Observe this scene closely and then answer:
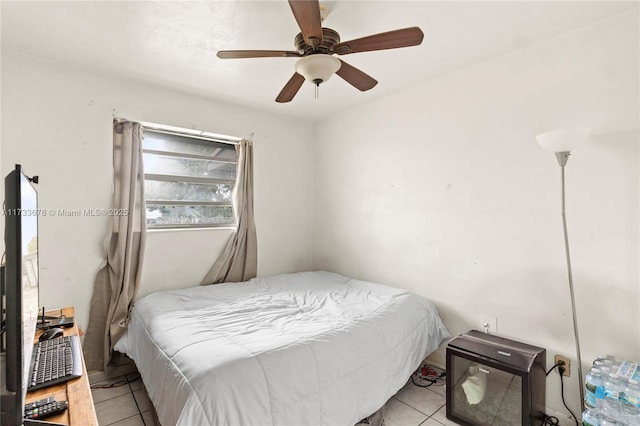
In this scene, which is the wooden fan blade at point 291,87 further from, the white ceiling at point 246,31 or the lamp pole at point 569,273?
the lamp pole at point 569,273

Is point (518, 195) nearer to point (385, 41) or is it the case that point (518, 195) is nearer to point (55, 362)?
point (385, 41)

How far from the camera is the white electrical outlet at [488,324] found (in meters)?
2.36

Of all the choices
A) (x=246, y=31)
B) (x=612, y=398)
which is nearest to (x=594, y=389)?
(x=612, y=398)

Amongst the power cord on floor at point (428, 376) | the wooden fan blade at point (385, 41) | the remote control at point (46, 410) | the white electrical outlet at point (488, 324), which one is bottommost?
the power cord on floor at point (428, 376)

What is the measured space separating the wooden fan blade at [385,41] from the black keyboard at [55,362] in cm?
189

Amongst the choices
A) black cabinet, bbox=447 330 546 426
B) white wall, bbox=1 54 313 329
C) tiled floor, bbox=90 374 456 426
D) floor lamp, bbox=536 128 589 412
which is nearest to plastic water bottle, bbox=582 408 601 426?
black cabinet, bbox=447 330 546 426

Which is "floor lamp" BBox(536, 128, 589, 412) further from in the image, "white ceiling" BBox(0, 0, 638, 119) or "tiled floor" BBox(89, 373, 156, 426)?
"tiled floor" BBox(89, 373, 156, 426)

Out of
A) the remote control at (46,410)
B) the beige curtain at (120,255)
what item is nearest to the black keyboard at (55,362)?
the remote control at (46,410)

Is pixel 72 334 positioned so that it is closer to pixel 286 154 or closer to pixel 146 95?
pixel 146 95

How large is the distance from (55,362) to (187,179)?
6.33 ft

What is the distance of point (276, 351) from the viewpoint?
1642 mm

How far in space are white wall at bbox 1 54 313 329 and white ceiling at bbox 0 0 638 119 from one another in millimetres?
188

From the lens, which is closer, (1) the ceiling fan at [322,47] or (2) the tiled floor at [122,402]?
(1) the ceiling fan at [322,47]

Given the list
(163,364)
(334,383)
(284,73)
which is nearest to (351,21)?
(284,73)
